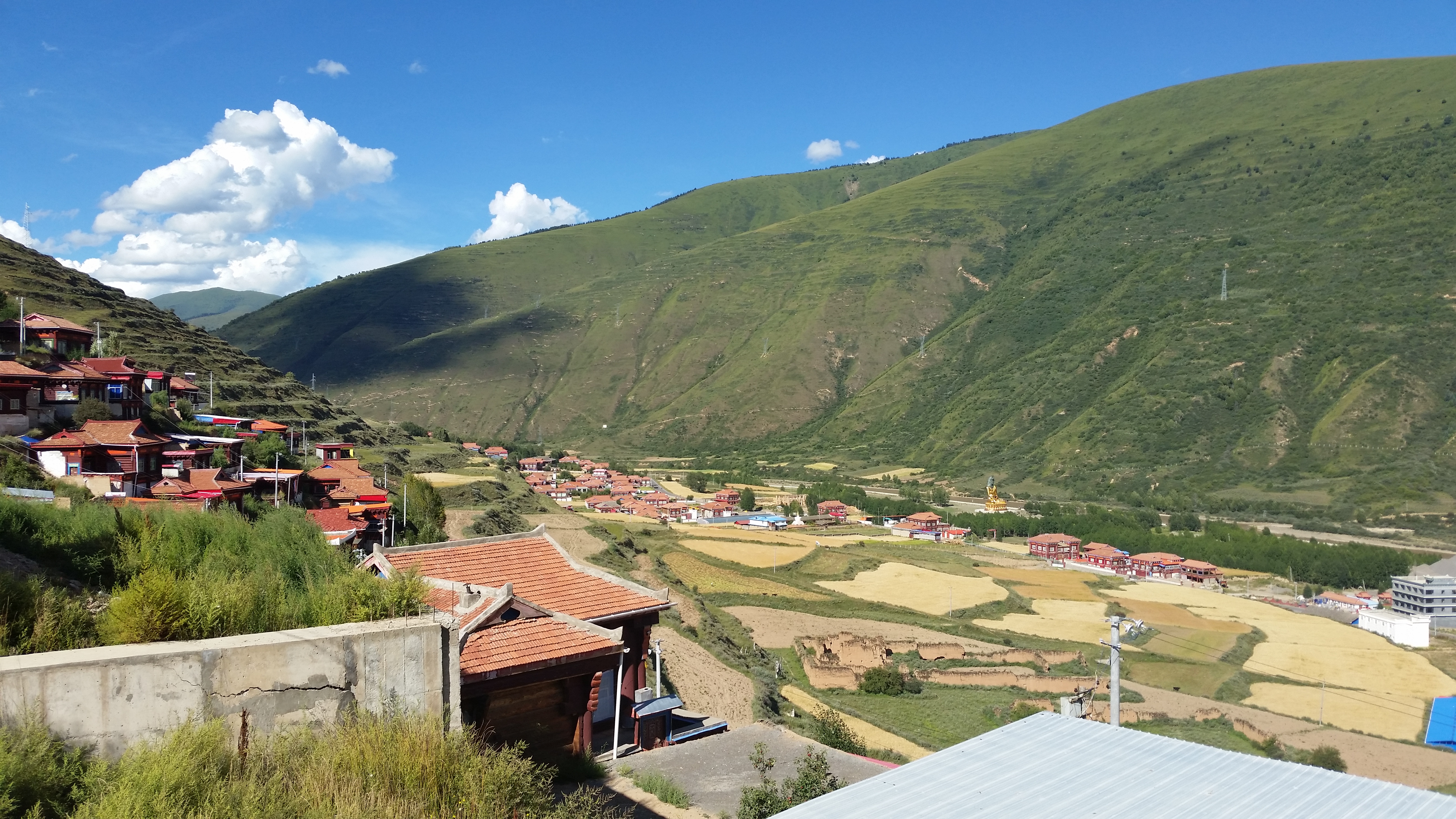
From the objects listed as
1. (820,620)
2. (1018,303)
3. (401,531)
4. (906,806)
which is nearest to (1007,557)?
(820,620)

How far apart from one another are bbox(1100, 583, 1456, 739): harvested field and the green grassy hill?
3496 cm

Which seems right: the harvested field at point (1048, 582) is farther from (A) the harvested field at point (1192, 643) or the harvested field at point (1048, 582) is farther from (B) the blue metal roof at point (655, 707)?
(B) the blue metal roof at point (655, 707)

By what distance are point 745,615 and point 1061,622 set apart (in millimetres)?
15419

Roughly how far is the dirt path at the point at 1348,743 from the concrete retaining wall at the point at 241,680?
2298 centimetres

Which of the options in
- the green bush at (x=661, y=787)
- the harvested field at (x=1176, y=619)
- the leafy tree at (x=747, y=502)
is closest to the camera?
the green bush at (x=661, y=787)

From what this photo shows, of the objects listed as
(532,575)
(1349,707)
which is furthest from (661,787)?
(1349,707)

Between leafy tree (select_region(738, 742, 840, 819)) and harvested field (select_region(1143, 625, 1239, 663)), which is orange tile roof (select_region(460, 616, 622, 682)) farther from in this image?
harvested field (select_region(1143, 625, 1239, 663))

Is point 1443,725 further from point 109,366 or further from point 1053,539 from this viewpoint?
point 109,366

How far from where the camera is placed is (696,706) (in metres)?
16.7

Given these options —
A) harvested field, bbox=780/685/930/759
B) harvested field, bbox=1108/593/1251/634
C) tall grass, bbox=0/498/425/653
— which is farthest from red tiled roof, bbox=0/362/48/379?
harvested field, bbox=1108/593/1251/634

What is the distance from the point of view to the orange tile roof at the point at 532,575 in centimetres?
1098

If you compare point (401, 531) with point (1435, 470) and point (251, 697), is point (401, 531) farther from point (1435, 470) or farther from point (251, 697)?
point (1435, 470)

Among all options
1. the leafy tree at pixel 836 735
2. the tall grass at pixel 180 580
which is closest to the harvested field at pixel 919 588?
the leafy tree at pixel 836 735

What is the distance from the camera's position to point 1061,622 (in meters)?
41.8
